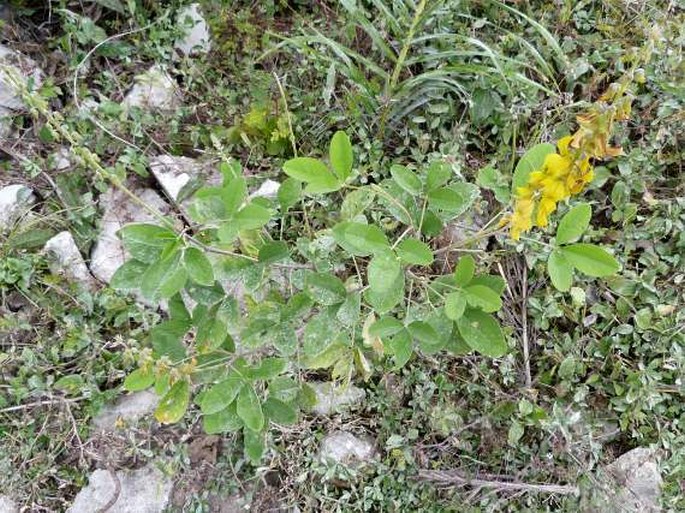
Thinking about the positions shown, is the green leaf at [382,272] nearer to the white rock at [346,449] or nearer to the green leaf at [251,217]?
the green leaf at [251,217]

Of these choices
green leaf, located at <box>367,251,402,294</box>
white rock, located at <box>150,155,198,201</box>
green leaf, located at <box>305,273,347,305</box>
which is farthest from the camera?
white rock, located at <box>150,155,198,201</box>

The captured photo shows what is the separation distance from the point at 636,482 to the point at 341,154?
1605 mm

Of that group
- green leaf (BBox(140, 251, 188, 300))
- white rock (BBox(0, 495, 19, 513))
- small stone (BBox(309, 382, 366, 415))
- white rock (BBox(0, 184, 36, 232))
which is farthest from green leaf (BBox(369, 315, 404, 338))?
white rock (BBox(0, 184, 36, 232))

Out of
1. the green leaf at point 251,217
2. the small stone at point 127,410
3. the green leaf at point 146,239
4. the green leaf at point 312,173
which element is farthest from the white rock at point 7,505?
the green leaf at point 312,173

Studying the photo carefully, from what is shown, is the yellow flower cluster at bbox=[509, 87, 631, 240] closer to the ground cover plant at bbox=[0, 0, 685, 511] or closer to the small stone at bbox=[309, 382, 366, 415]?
the ground cover plant at bbox=[0, 0, 685, 511]

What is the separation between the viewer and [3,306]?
250cm

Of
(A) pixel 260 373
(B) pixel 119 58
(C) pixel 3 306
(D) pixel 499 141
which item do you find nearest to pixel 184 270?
(A) pixel 260 373

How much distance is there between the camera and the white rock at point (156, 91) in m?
2.86

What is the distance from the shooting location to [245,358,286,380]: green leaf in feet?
5.66

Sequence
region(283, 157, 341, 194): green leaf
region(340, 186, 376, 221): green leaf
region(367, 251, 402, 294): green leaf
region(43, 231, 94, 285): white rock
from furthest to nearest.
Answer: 1. region(43, 231, 94, 285): white rock
2. region(340, 186, 376, 221): green leaf
3. region(283, 157, 341, 194): green leaf
4. region(367, 251, 402, 294): green leaf

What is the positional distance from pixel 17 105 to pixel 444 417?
2.22 meters

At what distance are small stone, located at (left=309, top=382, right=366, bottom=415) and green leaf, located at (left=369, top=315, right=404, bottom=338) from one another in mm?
791

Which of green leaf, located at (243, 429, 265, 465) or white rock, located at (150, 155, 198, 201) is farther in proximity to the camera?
white rock, located at (150, 155, 198, 201)

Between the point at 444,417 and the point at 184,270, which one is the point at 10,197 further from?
the point at 444,417
